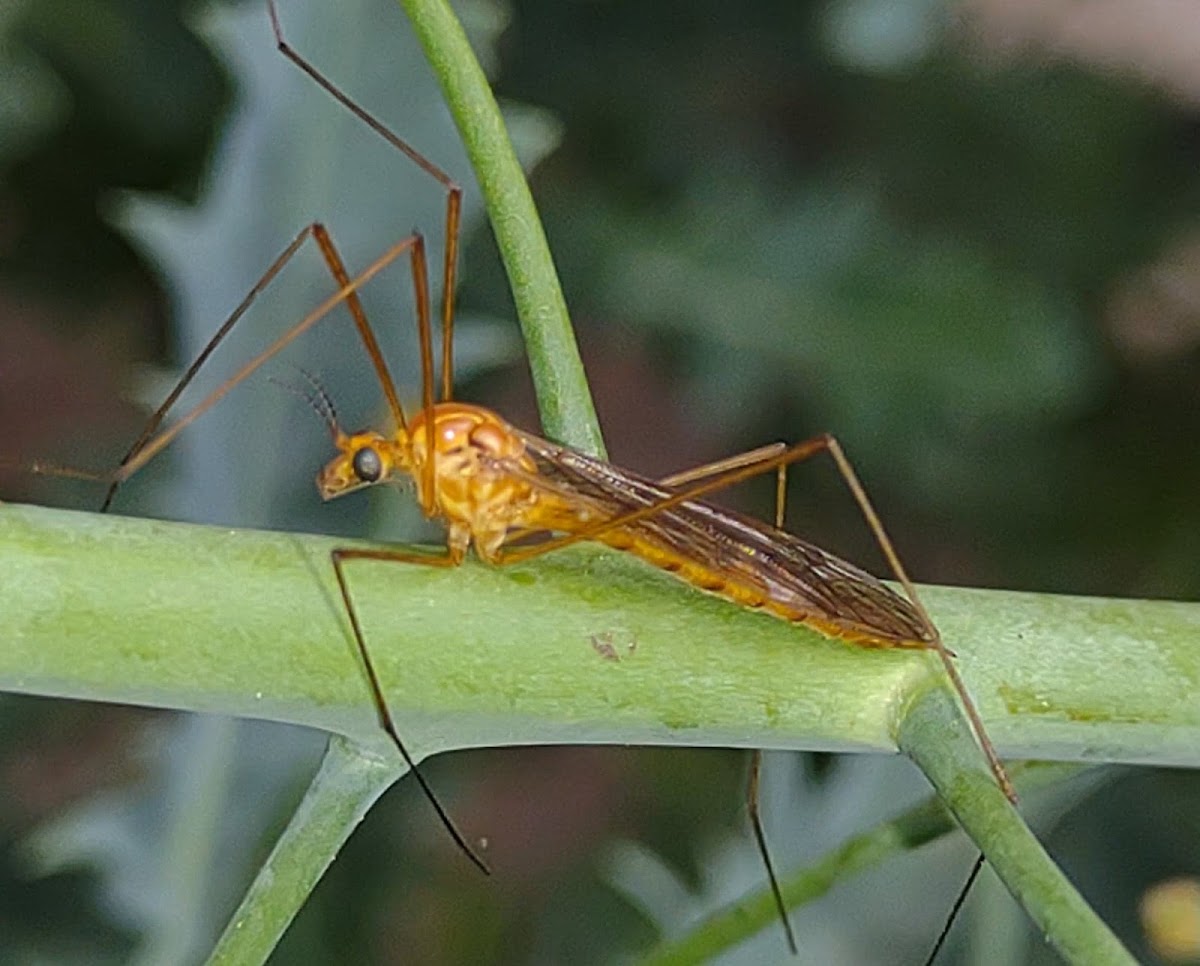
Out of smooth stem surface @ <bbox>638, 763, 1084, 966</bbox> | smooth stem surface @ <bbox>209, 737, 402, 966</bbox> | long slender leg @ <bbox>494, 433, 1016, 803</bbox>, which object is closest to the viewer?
smooth stem surface @ <bbox>209, 737, 402, 966</bbox>

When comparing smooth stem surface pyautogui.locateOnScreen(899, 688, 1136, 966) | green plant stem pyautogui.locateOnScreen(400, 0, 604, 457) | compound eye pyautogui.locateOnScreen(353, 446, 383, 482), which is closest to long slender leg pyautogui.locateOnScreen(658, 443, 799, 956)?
compound eye pyautogui.locateOnScreen(353, 446, 383, 482)

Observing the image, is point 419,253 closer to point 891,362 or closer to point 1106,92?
point 891,362

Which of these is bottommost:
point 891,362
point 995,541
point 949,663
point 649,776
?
point 649,776

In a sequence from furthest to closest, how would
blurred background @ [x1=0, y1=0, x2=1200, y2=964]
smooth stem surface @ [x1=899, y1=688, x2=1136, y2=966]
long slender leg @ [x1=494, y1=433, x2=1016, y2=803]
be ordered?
blurred background @ [x1=0, y1=0, x2=1200, y2=964], long slender leg @ [x1=494, y1=433, x2=1016, y2=803], smooth stem surface @ [x1=899, y1=688, x2=1136, y2=966]

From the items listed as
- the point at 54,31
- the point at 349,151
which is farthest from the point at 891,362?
the point at 54,31

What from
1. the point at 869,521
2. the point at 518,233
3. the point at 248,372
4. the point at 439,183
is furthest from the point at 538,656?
the point at 439,183

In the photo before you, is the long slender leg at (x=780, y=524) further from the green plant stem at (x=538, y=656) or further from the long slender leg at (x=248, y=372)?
the long slender leg at (x=248, y=372)

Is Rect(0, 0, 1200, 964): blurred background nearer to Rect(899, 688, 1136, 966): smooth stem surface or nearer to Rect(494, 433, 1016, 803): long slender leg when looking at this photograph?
Rect(494, 433, 1016, 803): long slender leg
